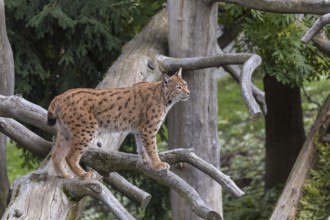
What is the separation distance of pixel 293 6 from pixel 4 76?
2.49 m

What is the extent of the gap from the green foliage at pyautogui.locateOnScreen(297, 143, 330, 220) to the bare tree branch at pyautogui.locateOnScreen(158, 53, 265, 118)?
1.19 meters

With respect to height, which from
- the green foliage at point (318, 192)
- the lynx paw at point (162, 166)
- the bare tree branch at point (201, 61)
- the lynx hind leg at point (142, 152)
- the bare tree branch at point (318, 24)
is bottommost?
the green foliage at point (318, 192)

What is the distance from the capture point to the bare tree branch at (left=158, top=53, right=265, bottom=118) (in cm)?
705

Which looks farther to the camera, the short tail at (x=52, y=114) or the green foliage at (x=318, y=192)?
the green foliage at (x=318, y=192)

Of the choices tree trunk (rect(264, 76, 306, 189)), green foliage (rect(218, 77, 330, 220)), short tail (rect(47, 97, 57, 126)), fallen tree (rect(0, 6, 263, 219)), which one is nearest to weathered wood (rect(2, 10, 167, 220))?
fallen tree (rect(0, 6, 263, 219))

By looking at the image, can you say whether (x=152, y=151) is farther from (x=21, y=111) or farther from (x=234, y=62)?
(x=234, y=62)

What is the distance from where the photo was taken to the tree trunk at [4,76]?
8.05m

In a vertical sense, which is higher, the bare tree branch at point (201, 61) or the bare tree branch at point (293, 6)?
the bare tree branch at point (293, 6)

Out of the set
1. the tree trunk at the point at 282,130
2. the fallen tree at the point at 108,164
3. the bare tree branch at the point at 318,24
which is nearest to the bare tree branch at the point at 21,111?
the fallen tree at the point at 108,164

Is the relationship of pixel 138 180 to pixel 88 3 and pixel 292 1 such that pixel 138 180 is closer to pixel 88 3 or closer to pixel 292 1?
pixel 88 3

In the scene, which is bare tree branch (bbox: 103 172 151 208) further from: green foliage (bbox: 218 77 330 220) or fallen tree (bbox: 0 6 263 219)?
green foliage (bbox: 218 77 330 220)

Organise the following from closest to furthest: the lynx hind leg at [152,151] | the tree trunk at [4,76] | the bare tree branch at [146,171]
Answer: the bare tree branch at [146,171]
the lynx hind leg at [152,151]
the tree trunk at [4,76]

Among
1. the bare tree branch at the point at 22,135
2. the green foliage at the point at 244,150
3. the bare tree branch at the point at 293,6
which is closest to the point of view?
the bare tree branch at the point at 293,6

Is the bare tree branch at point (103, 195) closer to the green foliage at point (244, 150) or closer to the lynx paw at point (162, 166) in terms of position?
the lynx paw at point (162, 166)
